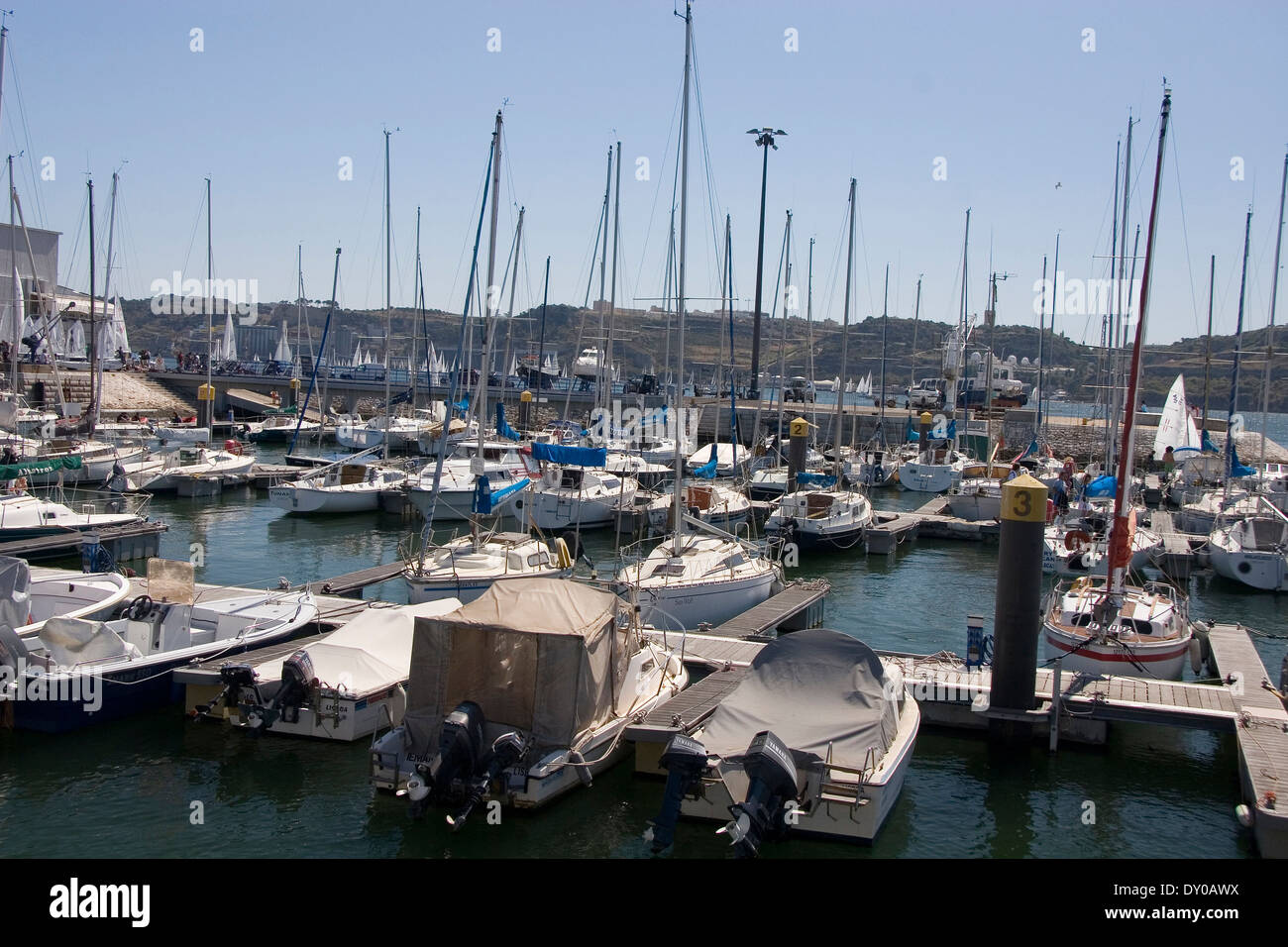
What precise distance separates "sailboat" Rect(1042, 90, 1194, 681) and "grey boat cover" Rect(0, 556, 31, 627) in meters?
19.7

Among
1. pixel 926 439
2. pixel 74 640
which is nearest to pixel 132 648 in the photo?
pixel 74 640

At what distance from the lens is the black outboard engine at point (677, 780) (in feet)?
43.4

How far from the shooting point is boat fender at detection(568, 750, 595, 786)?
15.0 m

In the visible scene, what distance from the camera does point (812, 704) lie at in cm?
1501

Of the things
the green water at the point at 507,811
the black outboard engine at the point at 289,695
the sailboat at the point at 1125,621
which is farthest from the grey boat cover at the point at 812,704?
the black outboard engine at the point at 289,695

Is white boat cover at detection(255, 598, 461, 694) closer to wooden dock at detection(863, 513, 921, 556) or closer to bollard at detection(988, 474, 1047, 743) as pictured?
bollard at detection(988, 474, 1047, 743)

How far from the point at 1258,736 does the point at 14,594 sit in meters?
21.9

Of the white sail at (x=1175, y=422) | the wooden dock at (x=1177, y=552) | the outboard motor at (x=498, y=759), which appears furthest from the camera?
the white sail at (x=1175, y=422)

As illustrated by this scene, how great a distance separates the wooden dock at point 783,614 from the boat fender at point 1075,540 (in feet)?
34.4

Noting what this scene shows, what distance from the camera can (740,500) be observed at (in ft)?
134

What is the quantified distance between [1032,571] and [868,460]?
4329 cm

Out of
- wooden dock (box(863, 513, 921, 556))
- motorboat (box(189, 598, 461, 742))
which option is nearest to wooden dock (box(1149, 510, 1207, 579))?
wooden dock (box(863, 513, 921, 556))

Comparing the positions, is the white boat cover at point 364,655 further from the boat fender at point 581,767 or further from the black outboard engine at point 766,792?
the black outboard engine at point 766,792

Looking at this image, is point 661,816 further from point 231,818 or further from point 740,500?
point 740,500
